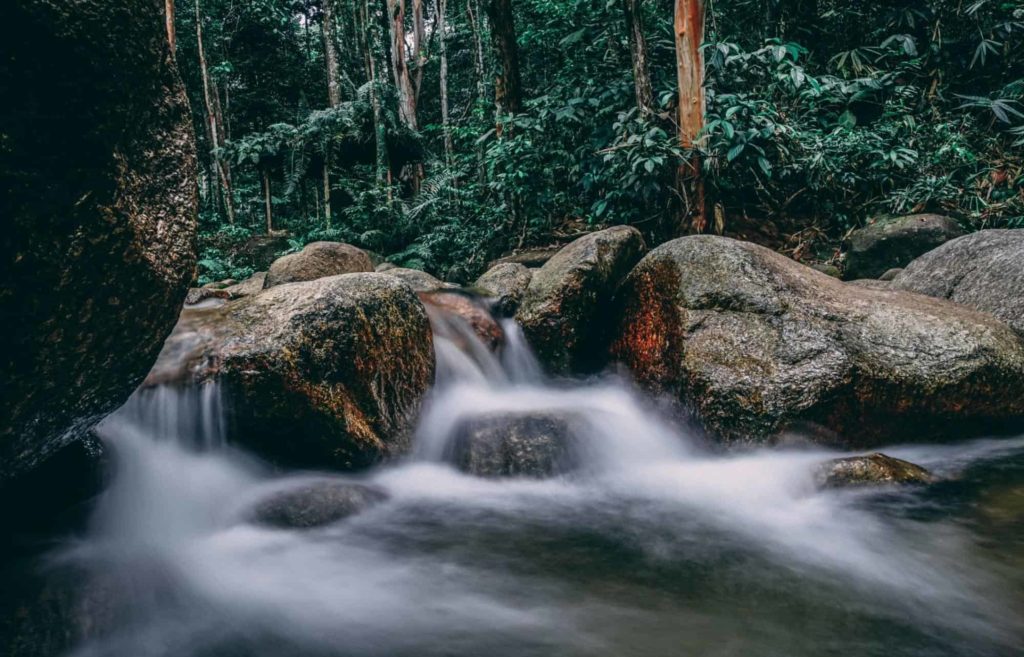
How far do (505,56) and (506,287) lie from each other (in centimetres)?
491

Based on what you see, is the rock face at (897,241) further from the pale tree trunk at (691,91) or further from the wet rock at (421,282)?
the wet rock at (421,282)

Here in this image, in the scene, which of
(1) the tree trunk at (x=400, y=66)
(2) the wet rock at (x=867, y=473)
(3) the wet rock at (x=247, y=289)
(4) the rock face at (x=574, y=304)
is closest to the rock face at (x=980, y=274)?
(2) the wet rock at (x=867, y=473)

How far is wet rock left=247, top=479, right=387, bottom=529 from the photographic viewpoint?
347 cm

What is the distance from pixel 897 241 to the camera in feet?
24.7

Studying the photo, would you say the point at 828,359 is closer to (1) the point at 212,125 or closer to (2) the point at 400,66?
(2) the point at 400,66

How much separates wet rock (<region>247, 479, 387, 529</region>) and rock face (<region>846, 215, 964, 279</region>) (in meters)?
7.05

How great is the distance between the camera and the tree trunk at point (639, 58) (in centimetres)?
761

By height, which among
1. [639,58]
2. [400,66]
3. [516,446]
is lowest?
[516,446]

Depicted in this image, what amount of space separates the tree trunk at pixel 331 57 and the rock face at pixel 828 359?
1324 cm

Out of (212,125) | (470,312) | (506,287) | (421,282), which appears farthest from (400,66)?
(470,312)

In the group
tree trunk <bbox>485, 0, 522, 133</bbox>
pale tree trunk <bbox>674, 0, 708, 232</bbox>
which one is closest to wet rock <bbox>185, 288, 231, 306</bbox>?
tree trunk <bbox>485, 0, 522, 133</bbox>

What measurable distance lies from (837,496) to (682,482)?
987mm


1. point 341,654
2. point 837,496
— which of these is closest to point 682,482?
point 837,496

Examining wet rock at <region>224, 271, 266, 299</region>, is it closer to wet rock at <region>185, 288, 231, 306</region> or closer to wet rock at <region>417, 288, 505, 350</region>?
wet rock at <region>185, 288, 231, 306</region>
